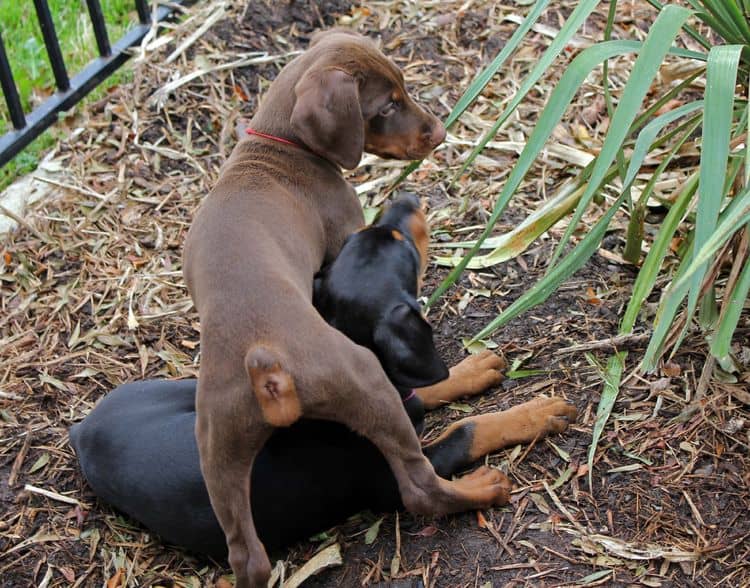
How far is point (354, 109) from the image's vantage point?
12.5 ft

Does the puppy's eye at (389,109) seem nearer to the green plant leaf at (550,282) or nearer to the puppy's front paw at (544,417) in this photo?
the green plant leaf at (550,282)

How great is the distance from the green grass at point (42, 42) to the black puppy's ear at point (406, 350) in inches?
124

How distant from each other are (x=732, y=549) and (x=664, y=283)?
123 cm

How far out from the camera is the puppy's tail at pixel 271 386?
8.88 ft

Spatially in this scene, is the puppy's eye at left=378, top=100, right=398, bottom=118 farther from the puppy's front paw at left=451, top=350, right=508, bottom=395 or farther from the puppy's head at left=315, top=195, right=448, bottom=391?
the puppy's front paw at left=451, top=350, right=508, bottom=395

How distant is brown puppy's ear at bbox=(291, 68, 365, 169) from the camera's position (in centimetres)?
381

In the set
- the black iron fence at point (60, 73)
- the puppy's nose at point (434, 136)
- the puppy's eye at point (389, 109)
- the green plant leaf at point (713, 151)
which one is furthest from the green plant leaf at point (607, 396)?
the black iron fence at point (60, 73)

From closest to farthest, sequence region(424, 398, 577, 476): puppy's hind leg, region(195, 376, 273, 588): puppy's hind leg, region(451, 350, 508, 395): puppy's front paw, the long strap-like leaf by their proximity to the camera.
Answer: the long strap-like leaf → region(195, 376, 273, 588): puppy's hind leg → region(424, 398, 577, 476): puppy's hind leg → region(451, 350, 508, 395): puppy's front paw

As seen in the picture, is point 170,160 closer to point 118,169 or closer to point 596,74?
point 118,169

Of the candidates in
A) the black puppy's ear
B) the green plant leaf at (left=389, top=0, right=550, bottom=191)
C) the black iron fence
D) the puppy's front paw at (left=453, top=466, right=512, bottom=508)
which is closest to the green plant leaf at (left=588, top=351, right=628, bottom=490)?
the puppy's front paw at (left=453, top=466, right=512, bottom=508)

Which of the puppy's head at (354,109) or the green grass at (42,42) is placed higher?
the puppy's head at (354,109)

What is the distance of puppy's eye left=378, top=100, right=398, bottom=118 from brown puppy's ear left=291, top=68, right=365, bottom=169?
0.80 ft

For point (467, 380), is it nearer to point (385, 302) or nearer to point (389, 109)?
point (385, 302)

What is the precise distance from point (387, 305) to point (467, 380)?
61cm
